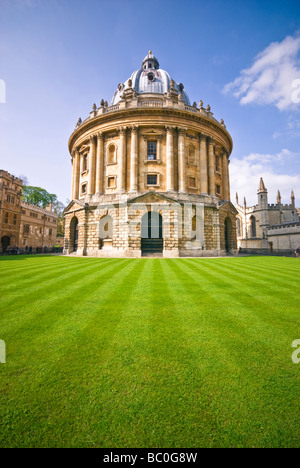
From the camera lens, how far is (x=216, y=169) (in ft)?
107

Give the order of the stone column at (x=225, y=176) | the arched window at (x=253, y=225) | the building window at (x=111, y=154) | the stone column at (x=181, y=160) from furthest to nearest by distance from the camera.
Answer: the arched window at (x=253, y=225)
the stone column at (x=225, y=176)
the building window at (x=111, y=154)
the stone column at (x=181, y=160)

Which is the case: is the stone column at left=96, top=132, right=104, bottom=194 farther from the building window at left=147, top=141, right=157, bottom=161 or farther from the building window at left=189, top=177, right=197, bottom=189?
the building window at left=189, top=177, right=197, bottom=189

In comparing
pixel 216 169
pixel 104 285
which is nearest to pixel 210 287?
pixel 104 285

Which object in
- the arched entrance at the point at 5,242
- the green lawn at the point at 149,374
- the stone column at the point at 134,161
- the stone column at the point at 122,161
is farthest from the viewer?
the arched entrance at the point at 5,242

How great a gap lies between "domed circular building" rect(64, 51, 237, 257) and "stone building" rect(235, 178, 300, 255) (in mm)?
21235

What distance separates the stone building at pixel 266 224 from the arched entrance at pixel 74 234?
3214 cm

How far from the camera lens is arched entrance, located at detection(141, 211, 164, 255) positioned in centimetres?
2409

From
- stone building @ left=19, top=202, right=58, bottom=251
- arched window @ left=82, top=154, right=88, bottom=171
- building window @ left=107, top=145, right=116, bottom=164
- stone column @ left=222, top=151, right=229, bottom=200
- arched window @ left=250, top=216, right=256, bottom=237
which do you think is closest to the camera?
building window @ left=107, top=145, right=116, bottom=164

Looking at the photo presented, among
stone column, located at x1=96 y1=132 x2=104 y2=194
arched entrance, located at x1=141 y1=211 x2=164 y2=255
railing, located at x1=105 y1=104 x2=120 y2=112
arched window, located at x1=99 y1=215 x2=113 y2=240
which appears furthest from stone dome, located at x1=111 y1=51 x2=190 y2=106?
arched entrance, located at x1=141 y1=211 x2=164 y2=255

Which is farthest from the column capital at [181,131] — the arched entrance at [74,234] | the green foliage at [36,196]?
the green foliage at [36,196]

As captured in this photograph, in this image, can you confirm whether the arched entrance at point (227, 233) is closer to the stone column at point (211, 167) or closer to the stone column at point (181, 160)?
the stone column at point (211, 167)

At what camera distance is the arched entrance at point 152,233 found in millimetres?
24094

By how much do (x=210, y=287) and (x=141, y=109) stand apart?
26161 millimetres
